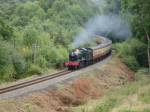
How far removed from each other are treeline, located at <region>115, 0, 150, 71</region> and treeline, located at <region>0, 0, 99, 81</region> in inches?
423

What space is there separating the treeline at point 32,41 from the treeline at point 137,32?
1074 centimetres

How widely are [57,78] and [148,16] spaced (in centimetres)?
1658

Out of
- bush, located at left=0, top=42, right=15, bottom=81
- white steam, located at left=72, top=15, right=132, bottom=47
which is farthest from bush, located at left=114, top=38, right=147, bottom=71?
bush, located at left=0, top=42, right=15, bottom=81

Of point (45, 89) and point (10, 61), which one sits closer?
point (45, 89)

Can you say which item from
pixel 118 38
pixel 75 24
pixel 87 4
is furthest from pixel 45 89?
pixel 87 4

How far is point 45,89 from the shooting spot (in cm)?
3169

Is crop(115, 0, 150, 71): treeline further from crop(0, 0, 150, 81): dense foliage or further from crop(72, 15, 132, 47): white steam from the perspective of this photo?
crop(72, 15, 132, 47): white steam

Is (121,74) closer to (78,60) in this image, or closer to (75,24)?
(78,60)

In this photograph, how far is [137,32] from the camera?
60.8 m

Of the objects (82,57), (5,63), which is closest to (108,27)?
(82,57)

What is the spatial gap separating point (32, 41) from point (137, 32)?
72.3ft

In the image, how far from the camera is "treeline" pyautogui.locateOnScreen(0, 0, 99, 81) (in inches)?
1495

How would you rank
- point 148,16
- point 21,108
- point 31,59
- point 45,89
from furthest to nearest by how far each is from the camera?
point 148,16 → point 31,59 → point 45,89 → point 21,108

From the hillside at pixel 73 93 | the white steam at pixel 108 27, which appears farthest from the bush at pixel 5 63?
the white steam at pixel 108 27
